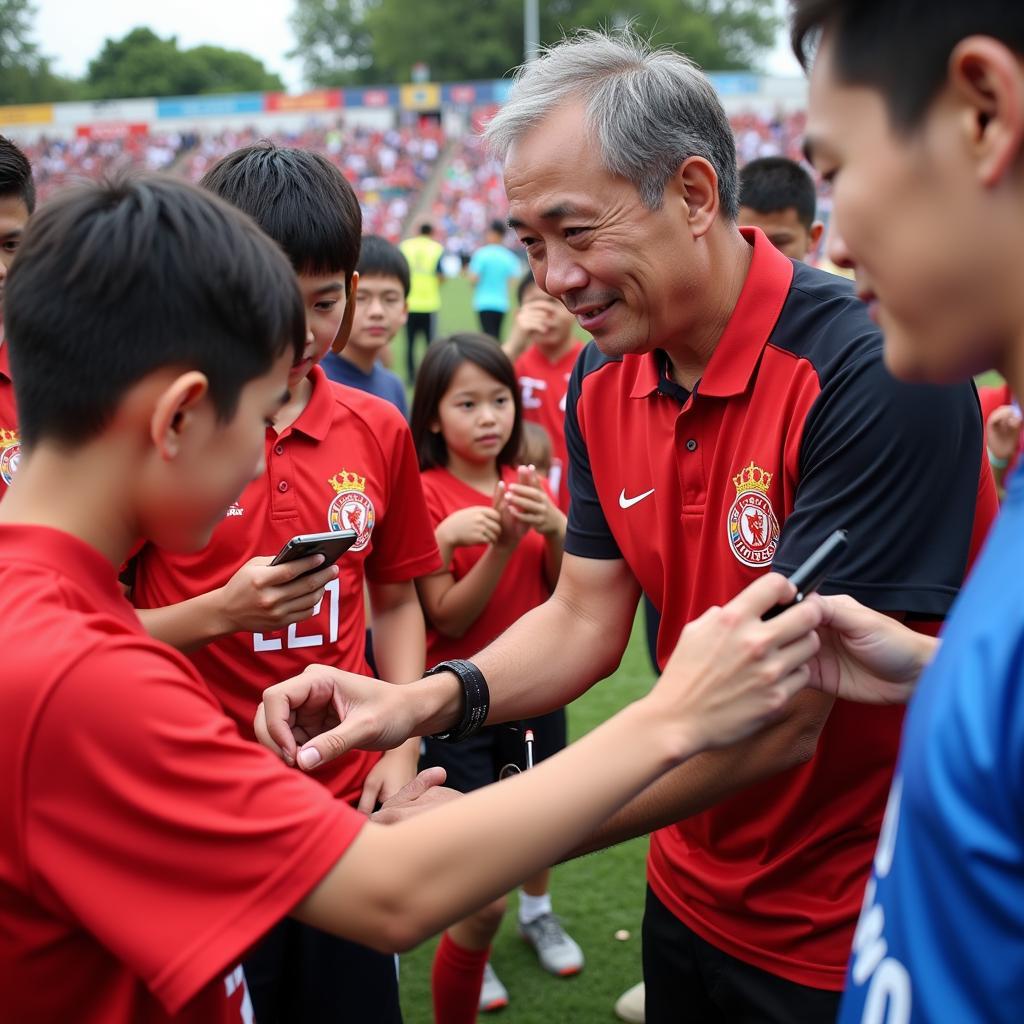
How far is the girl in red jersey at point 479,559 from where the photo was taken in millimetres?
3551

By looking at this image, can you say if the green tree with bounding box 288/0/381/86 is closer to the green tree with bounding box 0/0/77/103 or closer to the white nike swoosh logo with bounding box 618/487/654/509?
the green tree with bounding box 0/0/77/103

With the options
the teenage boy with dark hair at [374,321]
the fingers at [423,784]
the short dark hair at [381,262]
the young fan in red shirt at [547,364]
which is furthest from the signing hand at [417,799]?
the young fan in red shirt at [547,364]

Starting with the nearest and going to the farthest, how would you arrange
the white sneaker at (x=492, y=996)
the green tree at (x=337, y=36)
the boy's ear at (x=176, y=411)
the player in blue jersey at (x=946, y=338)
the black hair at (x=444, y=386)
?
1. the player in blue jersey at (x=946, y=338)
2. the boy's ear at (x=176, y=411)
3. the white sneaker at (x=492, y=996)
4. the black hair at (x=444, y=386)
5. the green tree at (x=337, y=36)

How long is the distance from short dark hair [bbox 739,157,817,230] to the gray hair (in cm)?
260

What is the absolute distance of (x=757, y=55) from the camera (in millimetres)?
71125

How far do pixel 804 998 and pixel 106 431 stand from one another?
5.71ft

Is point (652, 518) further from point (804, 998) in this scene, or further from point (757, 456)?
point (804, 998)

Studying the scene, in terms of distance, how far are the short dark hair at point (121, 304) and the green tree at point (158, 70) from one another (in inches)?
3377

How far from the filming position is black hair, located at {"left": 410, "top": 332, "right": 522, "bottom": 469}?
4.38 m

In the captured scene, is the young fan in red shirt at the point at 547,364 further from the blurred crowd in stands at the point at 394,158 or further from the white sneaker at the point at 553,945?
the blurred crowd in stands at the point at 394,158

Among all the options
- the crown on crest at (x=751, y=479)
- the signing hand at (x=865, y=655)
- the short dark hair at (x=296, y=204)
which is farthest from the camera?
the short dark hair at (x=296, y=204)

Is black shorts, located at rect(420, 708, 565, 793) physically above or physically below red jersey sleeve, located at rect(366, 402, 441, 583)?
below

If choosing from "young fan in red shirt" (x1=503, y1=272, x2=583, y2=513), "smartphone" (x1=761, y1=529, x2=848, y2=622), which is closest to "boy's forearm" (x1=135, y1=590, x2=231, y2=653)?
"smartphone" (x1=761, y1=529, x2=848, y2=622)

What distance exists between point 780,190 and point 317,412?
300cm
